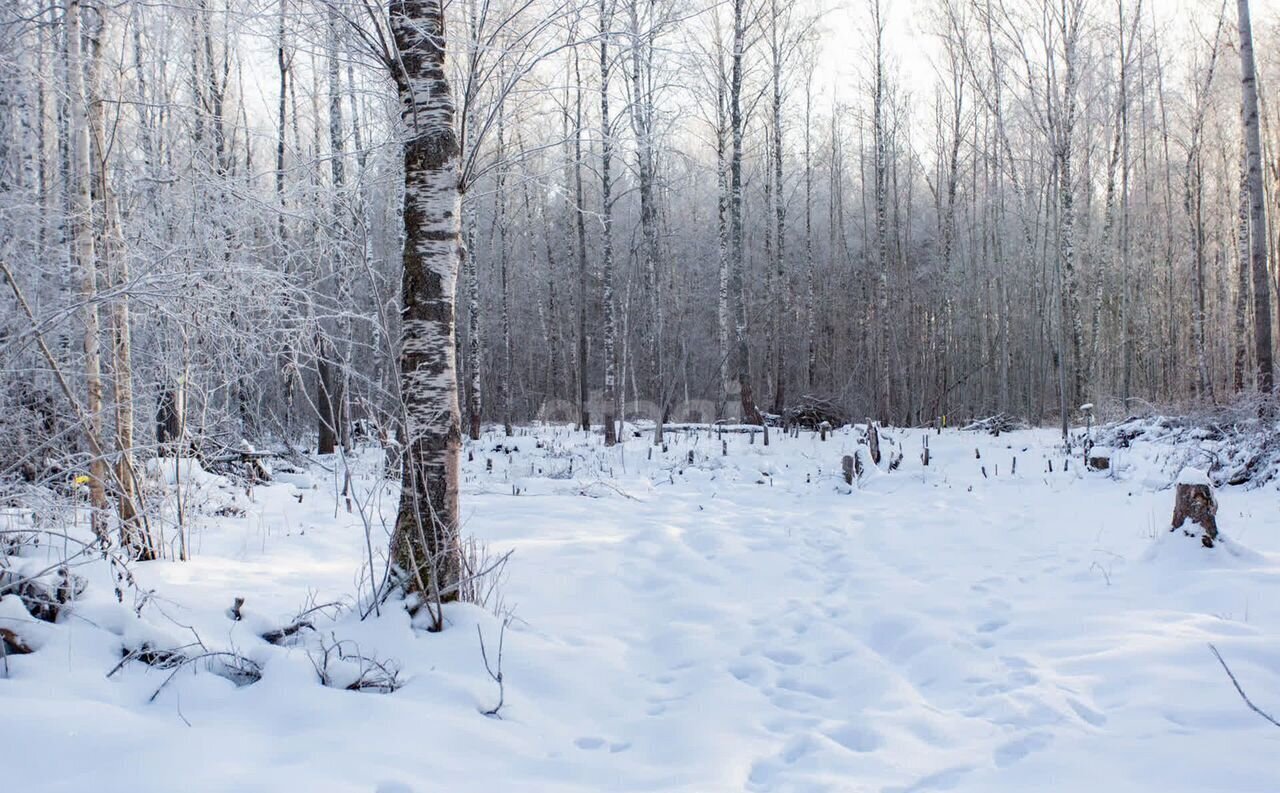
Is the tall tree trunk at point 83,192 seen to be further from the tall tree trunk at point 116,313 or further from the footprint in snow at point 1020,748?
the footprint in snow at point 1020,748

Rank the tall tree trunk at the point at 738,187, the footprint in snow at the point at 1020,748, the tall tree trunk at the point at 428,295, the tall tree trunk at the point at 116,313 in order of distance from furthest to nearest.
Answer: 1. the tall tree trunk at the point at 738,187
2. the tall tree trunk at the point at 116,313
3. the tall tree trunk at the point at 428,295
4. the footprint in snow at the point at 1020,748

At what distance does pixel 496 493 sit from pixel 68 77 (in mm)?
5881

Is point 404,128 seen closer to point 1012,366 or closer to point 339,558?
point 339,558

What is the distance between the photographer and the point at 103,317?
4.67 metres

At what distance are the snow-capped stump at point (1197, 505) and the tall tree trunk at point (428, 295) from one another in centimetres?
506

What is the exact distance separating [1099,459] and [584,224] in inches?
631

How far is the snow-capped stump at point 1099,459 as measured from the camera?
9305mm

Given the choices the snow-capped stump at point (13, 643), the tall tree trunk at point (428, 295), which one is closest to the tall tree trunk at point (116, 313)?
the snow-capped stump at point (13, 643)

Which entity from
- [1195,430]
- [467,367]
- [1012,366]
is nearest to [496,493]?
[1195,430]

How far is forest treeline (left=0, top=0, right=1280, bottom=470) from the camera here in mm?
4496

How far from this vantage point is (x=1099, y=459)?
30.6ft

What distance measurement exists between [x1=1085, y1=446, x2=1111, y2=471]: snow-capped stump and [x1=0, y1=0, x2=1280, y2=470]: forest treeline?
317 cm

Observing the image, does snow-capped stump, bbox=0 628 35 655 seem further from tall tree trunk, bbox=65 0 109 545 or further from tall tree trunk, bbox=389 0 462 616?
tall tree trunk, bbox=65 0 109 545

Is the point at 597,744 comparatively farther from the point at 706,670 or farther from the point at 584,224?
the point at 584,224
